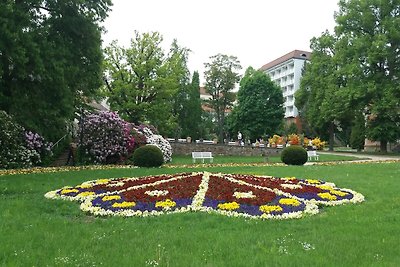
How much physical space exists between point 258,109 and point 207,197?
52.4m

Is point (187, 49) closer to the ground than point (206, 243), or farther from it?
farther from it

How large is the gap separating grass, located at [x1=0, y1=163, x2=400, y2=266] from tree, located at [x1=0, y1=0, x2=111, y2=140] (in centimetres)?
787

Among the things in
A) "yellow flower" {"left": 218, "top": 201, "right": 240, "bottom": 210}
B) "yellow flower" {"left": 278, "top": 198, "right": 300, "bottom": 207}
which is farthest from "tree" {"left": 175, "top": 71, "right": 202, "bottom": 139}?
"yellow flower" {"left": 218, "top": 201, "right": 240, "bottom": 210}

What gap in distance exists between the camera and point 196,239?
19.7 ft

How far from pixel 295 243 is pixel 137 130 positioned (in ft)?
75.4

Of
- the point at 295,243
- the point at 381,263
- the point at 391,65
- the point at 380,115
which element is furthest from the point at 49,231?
the point at 391,65

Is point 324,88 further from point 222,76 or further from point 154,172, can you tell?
point 154,172

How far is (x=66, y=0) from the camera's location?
682 inches

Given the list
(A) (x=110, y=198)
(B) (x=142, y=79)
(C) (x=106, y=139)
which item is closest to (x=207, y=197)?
(A) (x=110, y=198)

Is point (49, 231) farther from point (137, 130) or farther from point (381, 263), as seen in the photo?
point (137, 130)

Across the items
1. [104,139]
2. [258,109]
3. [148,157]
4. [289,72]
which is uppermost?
[289,72]

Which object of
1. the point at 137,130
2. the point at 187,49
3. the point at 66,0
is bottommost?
the point at 137,130

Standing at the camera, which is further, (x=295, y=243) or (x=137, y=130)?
(x=137, y=130)

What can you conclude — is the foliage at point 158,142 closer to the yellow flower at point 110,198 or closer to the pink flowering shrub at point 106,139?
the pink flowering shrub at point 106,139
